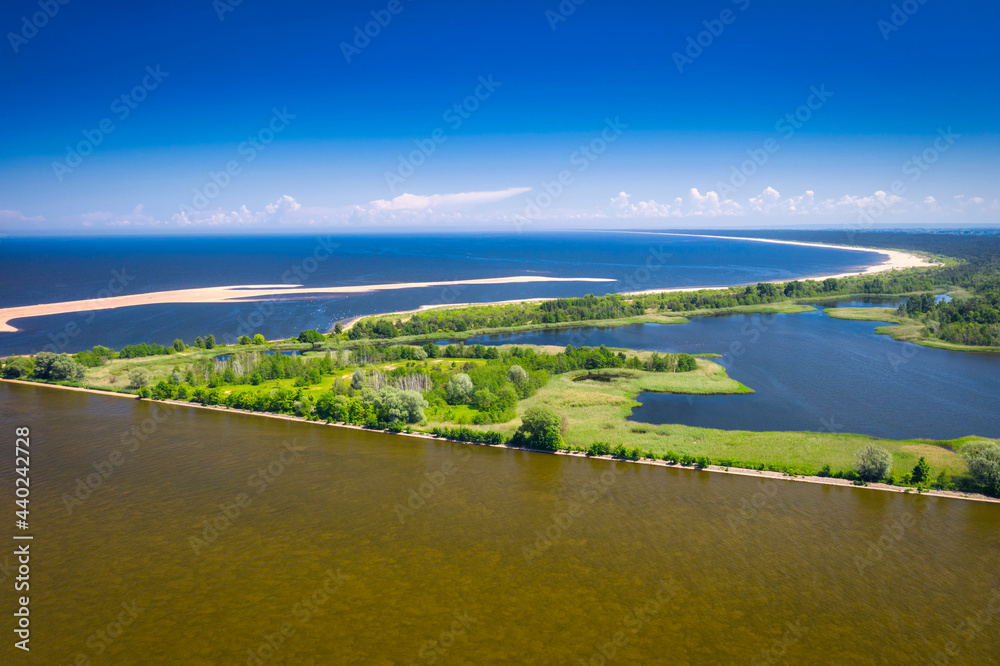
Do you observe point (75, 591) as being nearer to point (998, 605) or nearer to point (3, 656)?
point (3, 656)

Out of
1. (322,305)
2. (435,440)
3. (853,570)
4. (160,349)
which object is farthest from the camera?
(322,305)

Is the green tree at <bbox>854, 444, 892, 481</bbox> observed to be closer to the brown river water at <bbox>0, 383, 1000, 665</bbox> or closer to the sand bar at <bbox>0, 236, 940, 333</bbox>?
the brown river water at <bbox>0, 383, 1000, 665</bbox>

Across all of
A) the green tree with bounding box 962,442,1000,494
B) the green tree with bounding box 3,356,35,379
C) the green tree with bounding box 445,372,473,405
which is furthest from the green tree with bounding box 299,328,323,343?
the green tree with bounding box 962,442,1000,494

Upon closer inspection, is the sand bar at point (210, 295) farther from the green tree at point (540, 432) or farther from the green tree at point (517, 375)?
the green tree at point (540, 432)

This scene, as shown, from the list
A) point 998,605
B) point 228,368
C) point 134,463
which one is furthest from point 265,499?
point 998,605

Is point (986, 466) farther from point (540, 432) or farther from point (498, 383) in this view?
point (498, 383)

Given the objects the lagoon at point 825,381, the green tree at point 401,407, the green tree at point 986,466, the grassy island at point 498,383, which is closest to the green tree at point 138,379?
the grassy island at point 498,383
